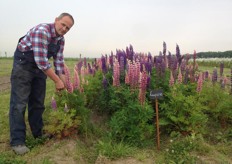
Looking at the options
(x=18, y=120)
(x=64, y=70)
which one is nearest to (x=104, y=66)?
(x=64, y=70)

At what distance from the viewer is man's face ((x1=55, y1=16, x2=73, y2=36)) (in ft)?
13.6

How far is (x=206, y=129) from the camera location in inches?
207

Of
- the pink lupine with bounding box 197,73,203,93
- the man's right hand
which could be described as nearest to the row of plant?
the pink lupine with bounding box 197,73,203,93

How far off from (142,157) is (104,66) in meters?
2.40

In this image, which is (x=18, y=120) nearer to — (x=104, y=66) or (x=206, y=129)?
(x=104, y=66)

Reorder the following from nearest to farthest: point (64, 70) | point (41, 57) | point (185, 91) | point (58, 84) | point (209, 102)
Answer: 1. point (41, 57)
2. point (58, 84)
3. point (64, 70)
4. point (185, 91)
5. point (209, 102)

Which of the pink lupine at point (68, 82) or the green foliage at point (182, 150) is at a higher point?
the pink lupine at point (68, 82)

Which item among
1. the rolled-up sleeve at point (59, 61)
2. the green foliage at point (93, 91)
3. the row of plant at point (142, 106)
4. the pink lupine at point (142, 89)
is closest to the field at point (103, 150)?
the row of plant at point (142, 106)

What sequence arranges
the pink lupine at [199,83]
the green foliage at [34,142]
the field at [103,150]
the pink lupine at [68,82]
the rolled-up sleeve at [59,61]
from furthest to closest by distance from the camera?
the pink lupine at [199,83]
the rolled-up sleeve at [59,61]
the green foliage at [34,142]
the pink lupine at [68,82]
the field at [103,150]

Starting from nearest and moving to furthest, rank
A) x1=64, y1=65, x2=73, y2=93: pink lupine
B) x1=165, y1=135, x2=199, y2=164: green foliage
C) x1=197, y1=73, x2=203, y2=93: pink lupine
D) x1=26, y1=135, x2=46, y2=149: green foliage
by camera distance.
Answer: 1. x1=165, y1=135, x2=199, y2=164: green foliage
2. x1=64, y1=65, x2=73, y2=93: pink lupine
3. x1=26, y1=135, x2=46, y2=149: green foliage
4. x1=197, y1=73, x2=203, y2=93: pink lupine

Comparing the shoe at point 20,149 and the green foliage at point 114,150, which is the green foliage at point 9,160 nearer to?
the shoe at point 20,149

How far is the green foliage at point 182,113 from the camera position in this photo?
468 centimetres

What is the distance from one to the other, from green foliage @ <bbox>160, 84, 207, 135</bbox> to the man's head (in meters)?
2.11

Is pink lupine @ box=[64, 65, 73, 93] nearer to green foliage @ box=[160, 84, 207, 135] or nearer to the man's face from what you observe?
the man's face
